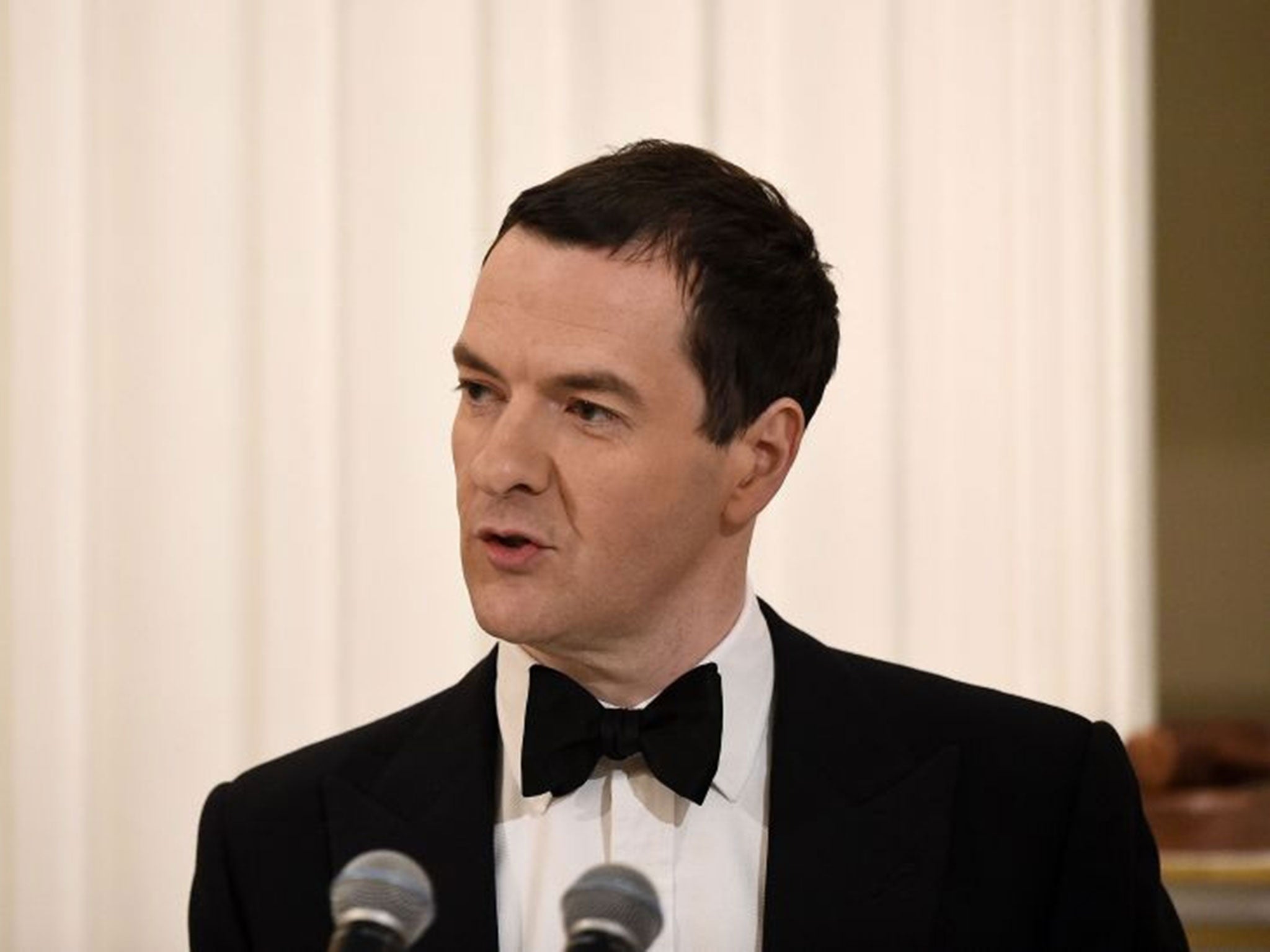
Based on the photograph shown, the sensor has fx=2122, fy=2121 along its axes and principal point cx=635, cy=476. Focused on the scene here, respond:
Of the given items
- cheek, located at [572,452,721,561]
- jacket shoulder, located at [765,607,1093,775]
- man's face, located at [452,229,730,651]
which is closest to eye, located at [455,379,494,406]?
man's face, located at [452,229,730,651]

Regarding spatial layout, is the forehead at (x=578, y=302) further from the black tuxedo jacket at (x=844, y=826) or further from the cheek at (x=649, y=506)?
the black tuxedo jacket at (x=844, y=826)

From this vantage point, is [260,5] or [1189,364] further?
[1189,364]

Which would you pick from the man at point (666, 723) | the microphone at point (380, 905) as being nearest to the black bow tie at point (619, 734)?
the man at point (666, 723)

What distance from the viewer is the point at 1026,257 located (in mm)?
2963

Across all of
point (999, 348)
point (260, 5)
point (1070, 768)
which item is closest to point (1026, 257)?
point (999, 348)

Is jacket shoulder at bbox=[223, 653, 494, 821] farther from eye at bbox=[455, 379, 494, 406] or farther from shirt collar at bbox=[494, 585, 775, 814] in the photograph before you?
eye at bbox=[455, 379, 494, 406]

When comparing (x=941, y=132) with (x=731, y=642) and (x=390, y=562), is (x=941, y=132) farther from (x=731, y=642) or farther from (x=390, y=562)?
(x=731, y=642)

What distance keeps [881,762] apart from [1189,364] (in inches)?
65.3

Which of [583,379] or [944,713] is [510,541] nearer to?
[583,379]

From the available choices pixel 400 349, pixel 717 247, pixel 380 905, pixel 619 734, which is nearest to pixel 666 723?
pixel 619 734

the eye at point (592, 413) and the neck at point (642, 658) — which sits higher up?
the eye at point (592, 413)

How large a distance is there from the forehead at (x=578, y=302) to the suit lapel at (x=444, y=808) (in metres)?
0.35

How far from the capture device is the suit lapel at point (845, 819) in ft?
5.38

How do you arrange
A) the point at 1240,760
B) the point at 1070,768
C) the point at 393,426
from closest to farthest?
1. the point at 1070,768
2. the point at 393,426
3. the point at 1240,760
